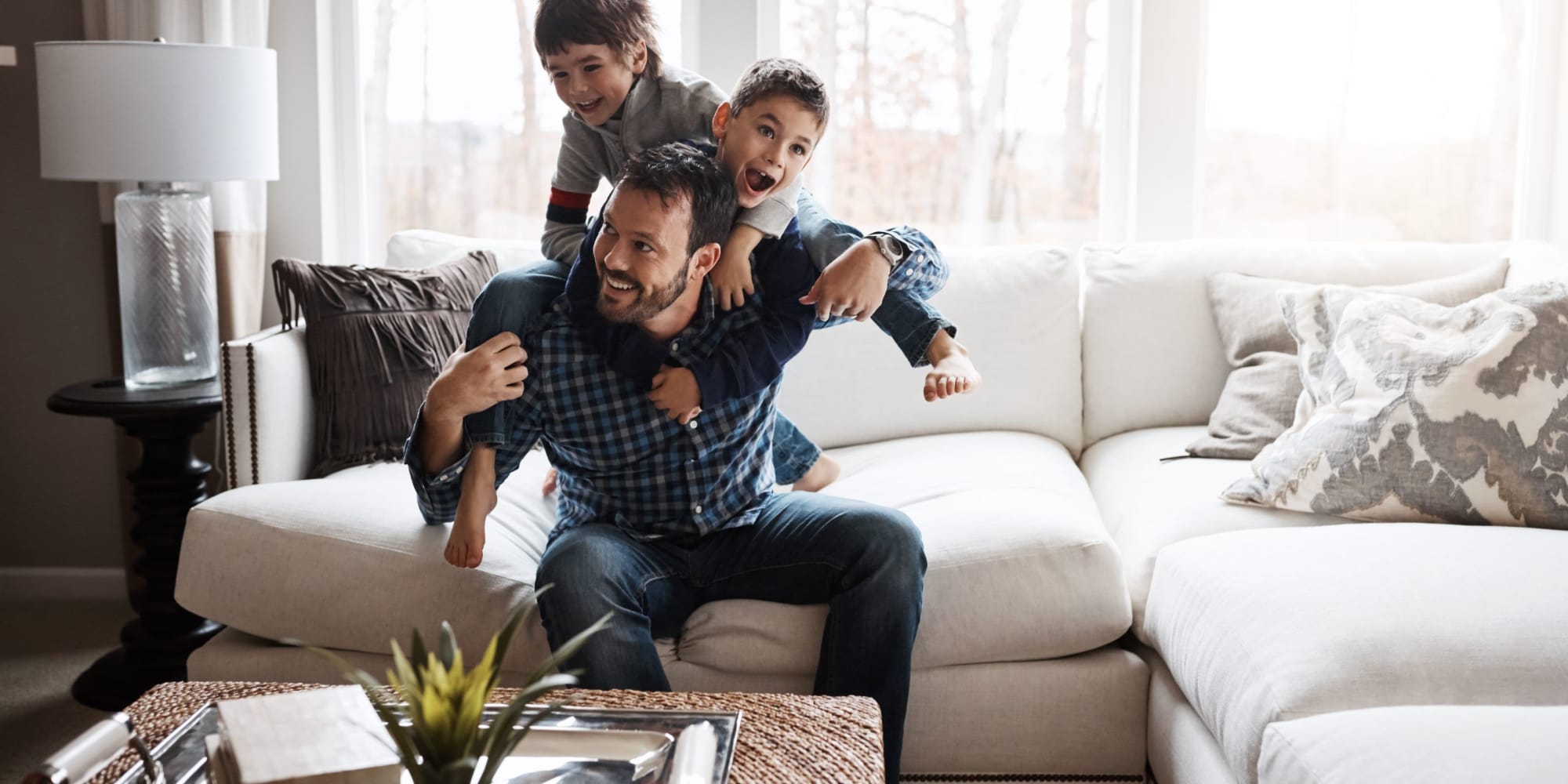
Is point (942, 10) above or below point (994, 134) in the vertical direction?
above

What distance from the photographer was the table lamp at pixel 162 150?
242 centimetres

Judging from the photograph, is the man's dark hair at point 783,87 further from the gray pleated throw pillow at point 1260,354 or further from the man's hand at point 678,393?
the gray pleated throw pillow at point 1260,354

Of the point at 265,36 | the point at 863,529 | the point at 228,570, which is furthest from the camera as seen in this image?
the point at 265,36

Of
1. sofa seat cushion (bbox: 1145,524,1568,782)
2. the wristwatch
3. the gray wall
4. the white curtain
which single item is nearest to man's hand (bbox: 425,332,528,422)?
the wristwatch

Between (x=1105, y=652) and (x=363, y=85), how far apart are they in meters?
2.28

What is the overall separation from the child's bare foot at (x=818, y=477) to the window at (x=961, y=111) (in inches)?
44.6

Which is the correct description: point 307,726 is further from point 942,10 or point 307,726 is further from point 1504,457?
point 942,10

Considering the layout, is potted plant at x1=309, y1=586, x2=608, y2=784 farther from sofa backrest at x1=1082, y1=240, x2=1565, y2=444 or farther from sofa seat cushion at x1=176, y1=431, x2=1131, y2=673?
sofa backrest at x1=1082, y1=240, x2=1565, y2=444

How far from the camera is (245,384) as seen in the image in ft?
6.91

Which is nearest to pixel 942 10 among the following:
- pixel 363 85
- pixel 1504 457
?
pixel 363 85

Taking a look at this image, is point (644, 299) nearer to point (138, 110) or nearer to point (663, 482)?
point (663, 482)

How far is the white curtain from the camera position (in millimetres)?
2834

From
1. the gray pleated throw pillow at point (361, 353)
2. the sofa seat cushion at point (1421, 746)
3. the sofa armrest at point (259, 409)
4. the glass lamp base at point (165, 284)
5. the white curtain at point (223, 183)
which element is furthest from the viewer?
the white curtain at point (223, 183)

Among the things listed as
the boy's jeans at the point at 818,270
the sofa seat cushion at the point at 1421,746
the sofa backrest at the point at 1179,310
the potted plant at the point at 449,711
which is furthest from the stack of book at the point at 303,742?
the sofa backrest at the point at 1179,310
